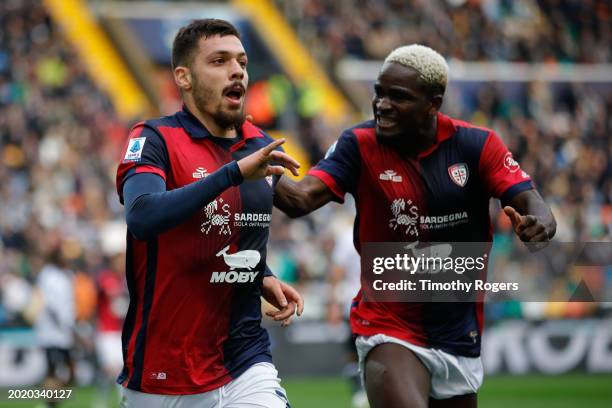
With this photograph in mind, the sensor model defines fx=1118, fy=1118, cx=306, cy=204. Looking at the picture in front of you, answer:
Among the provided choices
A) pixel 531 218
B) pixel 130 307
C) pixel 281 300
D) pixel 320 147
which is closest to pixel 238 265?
pixel 281 300

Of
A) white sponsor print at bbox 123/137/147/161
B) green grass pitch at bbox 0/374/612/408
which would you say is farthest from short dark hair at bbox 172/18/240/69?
green grass pitch at bbox 0/374/612/408

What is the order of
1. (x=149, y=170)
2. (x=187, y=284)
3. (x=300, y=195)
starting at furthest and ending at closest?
(x=300, y=195) → (x=187, y=284) → (x=149, y=170)

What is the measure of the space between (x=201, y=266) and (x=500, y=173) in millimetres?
1928

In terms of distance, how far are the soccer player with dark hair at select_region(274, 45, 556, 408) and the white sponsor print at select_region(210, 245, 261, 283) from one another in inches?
27.1

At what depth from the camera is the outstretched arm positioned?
20.4 feet

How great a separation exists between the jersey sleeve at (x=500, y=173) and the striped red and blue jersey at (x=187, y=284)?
60.0 inches

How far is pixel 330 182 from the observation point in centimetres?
649

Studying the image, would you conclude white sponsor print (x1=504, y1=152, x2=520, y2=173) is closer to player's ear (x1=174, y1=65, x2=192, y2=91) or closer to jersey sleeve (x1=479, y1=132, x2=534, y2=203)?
jersey sleeve (x1=479, y1=132, x2=534, y2=203)

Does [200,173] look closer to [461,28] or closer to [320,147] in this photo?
[320,147]

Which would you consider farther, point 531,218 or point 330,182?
point 330,182

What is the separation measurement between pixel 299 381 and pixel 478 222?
35.7 feet

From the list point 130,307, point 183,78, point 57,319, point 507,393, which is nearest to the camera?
point 130,307

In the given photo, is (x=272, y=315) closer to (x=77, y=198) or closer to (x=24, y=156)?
(x=77, y=198)

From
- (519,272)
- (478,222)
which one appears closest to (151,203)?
(478,222)
